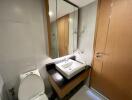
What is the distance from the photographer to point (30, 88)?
112 cm

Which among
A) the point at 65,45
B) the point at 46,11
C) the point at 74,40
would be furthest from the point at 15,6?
the point at 74,40

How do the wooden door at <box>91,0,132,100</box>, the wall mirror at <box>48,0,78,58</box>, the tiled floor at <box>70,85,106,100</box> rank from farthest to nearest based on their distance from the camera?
the tiled floor at <box>70,85,106,100</box> < the wall mirror at <box>48,0,78,58</box> < the wooden door at <box>91,0,132,100</box>

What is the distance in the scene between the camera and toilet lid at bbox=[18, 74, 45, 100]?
1.05 m

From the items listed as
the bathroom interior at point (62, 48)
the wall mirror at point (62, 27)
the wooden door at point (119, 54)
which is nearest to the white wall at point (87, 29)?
the bathroom interior at point (62, 48)

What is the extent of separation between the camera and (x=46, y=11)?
1242mm

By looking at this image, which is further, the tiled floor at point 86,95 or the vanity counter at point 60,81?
the tiled floor at point 86,95

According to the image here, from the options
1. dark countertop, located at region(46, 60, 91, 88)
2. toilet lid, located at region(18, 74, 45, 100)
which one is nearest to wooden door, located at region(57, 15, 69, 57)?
dark countertop, located at region(46, 60, 91, 88)

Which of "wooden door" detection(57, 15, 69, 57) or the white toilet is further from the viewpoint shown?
"wooden door" detection(57, 15, 69, 57)

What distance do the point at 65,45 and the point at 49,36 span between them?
50cm

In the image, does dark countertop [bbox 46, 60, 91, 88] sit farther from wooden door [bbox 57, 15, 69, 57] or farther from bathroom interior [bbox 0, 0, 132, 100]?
wooden door [bbox 57, 15, 69, 57]

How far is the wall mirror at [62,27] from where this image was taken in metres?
1.41

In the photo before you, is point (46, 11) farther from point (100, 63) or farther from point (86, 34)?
point (100, 63)

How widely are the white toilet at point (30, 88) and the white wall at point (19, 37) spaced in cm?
20

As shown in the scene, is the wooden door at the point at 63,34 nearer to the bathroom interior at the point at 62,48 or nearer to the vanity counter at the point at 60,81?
the bathroom interior at the point at 62,48
